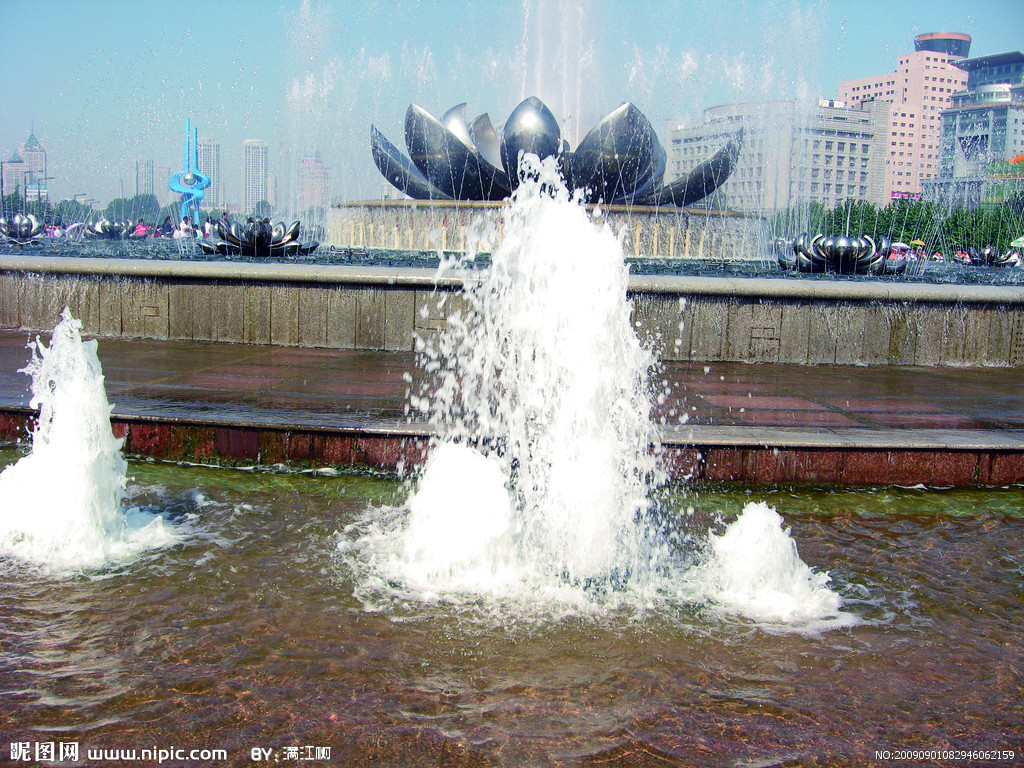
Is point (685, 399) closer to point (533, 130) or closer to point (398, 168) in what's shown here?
point (533, 130)

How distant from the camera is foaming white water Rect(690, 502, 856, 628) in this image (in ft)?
9.50

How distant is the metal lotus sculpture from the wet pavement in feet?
25.6

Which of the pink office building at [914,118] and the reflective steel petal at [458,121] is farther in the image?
the pink office building at [914,118]

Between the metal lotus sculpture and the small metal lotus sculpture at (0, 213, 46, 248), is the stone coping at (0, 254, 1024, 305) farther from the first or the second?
the small metal lotus sculpture at (0, 213, 46, 248)

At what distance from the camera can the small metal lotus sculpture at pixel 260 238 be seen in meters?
10.0

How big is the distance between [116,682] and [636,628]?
1.51m

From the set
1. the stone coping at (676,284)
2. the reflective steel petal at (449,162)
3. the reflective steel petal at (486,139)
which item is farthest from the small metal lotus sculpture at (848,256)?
the reflective steel petal at (486,139)

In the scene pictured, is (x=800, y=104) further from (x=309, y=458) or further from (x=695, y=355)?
Answer: (x=309, y=458)

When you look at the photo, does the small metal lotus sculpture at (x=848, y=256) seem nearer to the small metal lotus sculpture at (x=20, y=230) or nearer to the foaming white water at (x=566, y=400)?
the foaming white water at (x=566, y=400)

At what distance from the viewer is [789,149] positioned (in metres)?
33.5

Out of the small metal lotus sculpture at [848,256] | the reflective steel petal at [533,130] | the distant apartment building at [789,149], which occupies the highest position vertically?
the distant apartment building at [789,149]

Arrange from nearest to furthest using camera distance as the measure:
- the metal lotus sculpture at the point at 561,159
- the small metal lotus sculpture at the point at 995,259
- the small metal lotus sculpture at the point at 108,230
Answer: the metal lotus sculpture at the point at 561,159, the small metal lotus sculpture at the point at 995,259, the small metal lotus sculpture at the point at 108,230

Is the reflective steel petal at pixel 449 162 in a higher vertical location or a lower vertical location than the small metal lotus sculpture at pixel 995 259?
higher

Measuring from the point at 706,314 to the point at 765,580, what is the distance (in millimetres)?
4691
